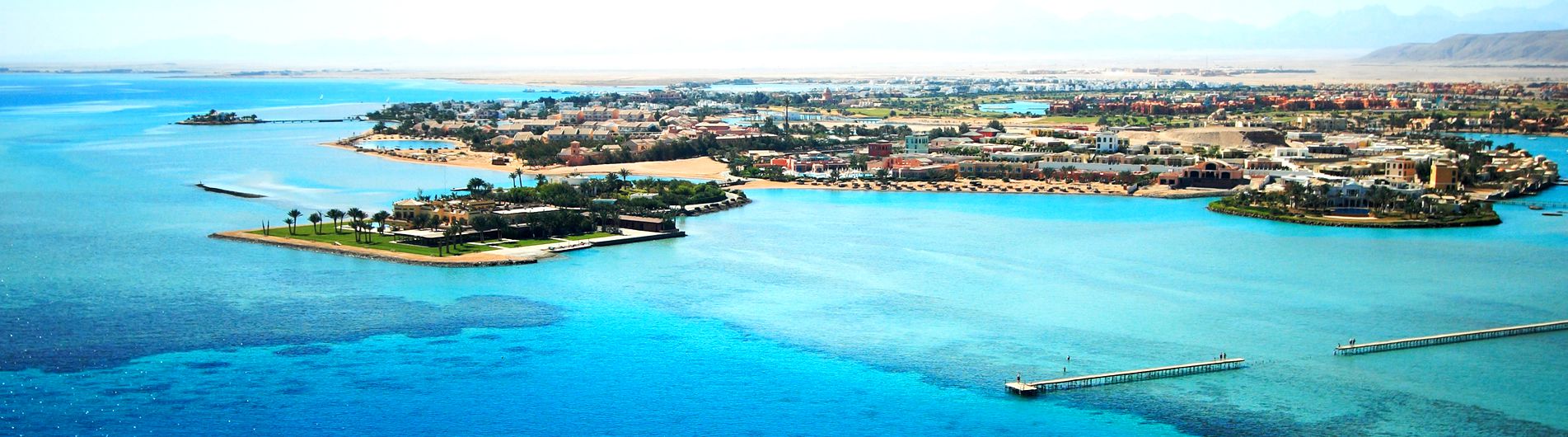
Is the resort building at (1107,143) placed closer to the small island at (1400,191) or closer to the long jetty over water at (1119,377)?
the small island at (1400,191)

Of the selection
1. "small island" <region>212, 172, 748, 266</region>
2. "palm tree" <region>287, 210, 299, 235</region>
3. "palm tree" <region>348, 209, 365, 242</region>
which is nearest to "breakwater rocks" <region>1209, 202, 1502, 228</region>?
"small island" <region>212, 172, 748, 266</region>

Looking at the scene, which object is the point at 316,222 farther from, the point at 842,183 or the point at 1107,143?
the point at 1107,143

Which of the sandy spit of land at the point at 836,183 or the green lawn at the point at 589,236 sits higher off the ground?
the green lawn at the point at 589,236

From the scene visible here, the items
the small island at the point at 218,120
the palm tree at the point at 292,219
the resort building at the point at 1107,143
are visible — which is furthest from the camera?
the small island at the point at 218,120

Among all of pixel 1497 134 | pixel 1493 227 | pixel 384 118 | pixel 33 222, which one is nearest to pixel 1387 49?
pixel 1497 134

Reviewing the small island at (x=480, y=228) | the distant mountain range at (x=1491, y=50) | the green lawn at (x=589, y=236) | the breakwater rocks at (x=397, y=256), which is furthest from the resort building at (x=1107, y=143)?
the distant mountain range at (x=1491, y=50)

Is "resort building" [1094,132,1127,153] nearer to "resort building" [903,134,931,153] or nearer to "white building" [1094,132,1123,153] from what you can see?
"white building" [1094,132,1123,153]
